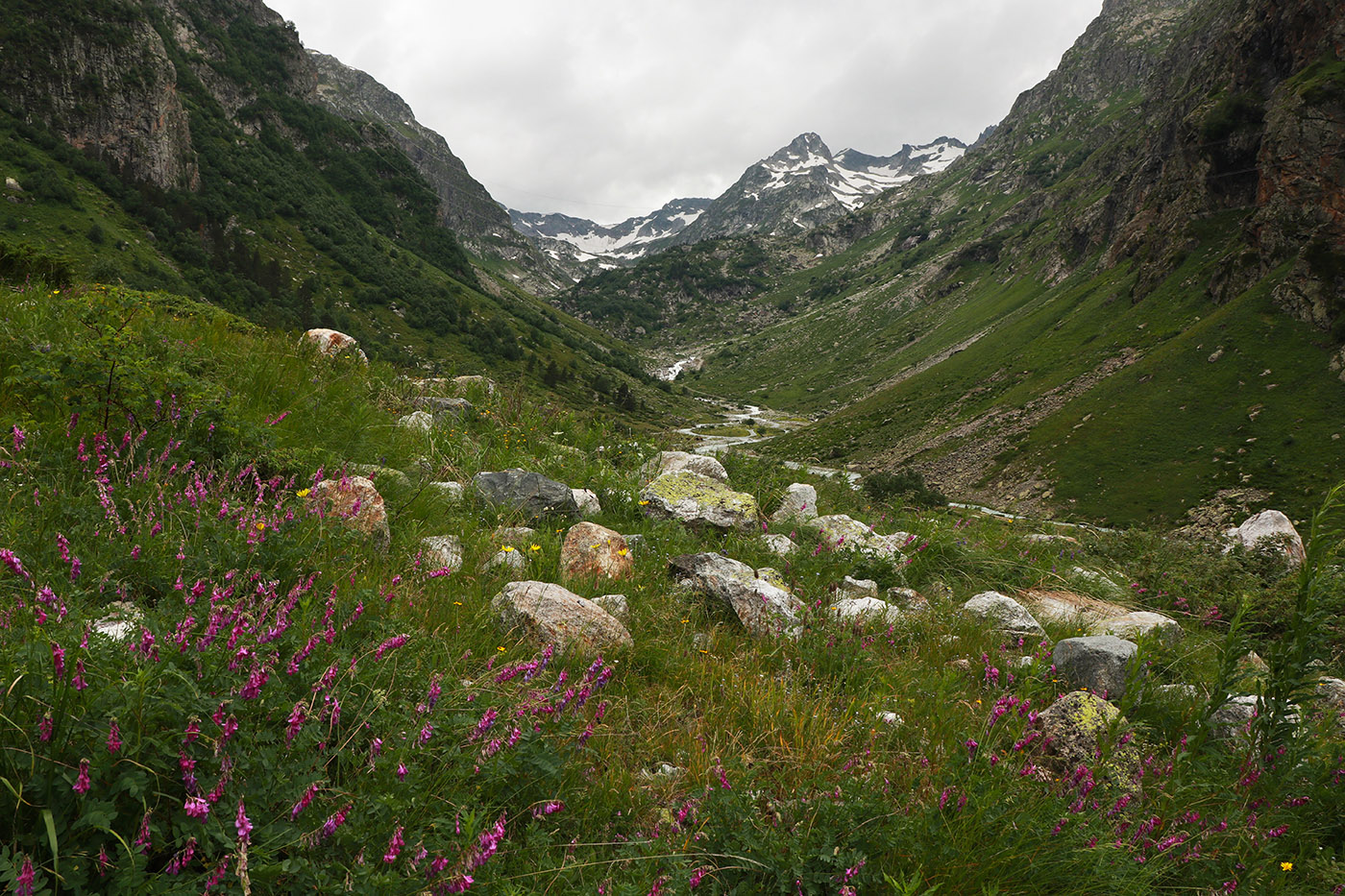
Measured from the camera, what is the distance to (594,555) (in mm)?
5512

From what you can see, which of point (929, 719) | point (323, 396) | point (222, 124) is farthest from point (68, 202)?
point (929, 719)

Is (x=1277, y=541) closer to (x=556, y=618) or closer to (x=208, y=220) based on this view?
(x=556, y=618)

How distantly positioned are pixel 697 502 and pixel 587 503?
64.8 inches

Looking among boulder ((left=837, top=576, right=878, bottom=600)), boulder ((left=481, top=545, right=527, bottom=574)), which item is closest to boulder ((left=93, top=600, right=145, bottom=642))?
boulder ((left=481, top=545, right=527, bottom=574))

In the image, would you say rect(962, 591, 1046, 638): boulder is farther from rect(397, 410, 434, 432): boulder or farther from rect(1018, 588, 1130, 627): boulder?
rect(397, 410, 434, 432): boulder

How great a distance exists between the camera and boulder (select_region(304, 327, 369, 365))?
29.9ft

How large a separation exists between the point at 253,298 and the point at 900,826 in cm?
16044

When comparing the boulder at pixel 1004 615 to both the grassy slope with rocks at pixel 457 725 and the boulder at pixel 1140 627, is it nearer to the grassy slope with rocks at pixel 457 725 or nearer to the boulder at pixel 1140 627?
the grassy slope with rocks at pixel 457 725

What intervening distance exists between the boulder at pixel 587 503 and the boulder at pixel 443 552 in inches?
90.7

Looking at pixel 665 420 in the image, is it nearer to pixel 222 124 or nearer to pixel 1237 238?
pixel 1237 238

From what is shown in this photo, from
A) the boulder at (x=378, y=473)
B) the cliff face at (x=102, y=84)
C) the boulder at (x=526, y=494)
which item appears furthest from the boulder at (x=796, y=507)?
the cliff face at (x=102, y=84)

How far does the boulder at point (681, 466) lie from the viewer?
936 centimetres

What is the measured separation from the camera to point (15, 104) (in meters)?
128

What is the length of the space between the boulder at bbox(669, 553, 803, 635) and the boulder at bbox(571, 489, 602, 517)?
5.75ft
